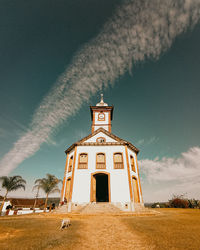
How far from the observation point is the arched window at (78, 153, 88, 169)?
55.7 ft

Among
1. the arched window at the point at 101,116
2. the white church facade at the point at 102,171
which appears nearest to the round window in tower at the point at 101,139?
the white church facade at the point at 102,171

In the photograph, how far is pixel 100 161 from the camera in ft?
56.8

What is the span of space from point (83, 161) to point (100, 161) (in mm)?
2206

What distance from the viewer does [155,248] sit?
4.17 meters

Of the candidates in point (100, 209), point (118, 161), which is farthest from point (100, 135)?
point (100, 209)

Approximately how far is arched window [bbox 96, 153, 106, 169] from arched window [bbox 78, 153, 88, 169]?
1450 millimetres

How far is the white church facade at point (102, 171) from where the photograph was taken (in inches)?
592

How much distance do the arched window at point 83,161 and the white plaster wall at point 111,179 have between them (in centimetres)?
39

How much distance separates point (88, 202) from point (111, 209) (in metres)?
3.03

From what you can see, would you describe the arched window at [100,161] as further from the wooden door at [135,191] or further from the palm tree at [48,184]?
the palm tree at [48,184]

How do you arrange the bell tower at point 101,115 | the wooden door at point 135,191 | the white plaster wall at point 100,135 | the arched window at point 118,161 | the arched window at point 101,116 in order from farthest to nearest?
1. the arched window at point 101,116
2. the bell tower at point 101,115
3. the white plaster wall at point 100,135
4. the arched window at point 118,161
5. the wooden door at point 135,191

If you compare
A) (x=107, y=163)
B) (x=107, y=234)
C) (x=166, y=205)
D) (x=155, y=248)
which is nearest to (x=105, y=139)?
(x=107, y=163)

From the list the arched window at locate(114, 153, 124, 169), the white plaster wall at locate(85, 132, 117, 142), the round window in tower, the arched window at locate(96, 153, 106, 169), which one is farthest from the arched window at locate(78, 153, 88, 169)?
the arched window at locate(114, 153, 124, 169)

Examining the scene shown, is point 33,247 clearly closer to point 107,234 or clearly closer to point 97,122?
point 107,234
